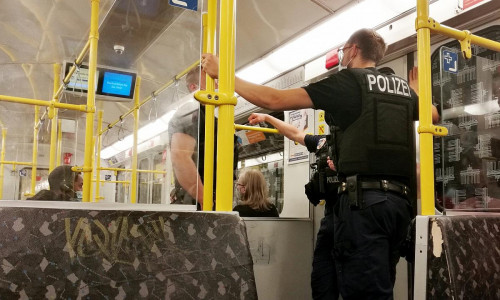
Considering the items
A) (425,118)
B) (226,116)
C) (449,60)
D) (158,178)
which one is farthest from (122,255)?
(158,178)

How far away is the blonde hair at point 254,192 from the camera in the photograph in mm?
3891

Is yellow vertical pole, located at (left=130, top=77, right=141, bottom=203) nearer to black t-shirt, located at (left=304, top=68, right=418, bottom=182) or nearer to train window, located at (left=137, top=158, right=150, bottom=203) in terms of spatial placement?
train window, located at (left=137, top=158, right=150, bottom=203)

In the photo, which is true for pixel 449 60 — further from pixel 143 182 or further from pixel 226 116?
pixel 143 182

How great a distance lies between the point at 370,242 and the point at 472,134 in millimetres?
1297

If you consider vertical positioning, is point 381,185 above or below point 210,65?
below

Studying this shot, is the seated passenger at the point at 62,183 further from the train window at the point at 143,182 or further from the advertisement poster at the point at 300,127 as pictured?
the advertisement poster at the point at 300,127

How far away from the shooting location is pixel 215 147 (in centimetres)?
230

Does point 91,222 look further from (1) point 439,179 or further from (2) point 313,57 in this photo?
(2) point 313,57

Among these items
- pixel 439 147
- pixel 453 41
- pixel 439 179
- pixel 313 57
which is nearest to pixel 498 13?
pixel 453 41

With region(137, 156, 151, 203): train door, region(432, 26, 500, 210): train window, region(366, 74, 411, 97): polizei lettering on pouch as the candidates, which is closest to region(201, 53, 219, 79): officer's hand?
region(366, 74, 411, 97): polizei lettering on pouch

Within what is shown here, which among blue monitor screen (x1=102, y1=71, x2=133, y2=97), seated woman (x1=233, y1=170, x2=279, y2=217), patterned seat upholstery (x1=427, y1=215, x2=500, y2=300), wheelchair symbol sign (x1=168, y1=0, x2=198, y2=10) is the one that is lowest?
patterned seat upholstery (x1=427, y1=215, x2=500, y2=300)

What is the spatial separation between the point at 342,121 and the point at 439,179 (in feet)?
3.88

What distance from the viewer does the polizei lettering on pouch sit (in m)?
2.11

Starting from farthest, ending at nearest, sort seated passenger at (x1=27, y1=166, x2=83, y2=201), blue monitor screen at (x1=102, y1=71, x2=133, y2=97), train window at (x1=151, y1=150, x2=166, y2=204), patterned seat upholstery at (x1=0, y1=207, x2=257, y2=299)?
train window at (x1=151, y1=150, x2=166, y2=204), blue monitor screen at (x1=102, y1=71, x2=133, y2=97), seated passenger at (x1=27, y1=166, x2=83, y2=201), patterned seat upholstery at (x1=0, y1=207, x2=257, y2=299)
